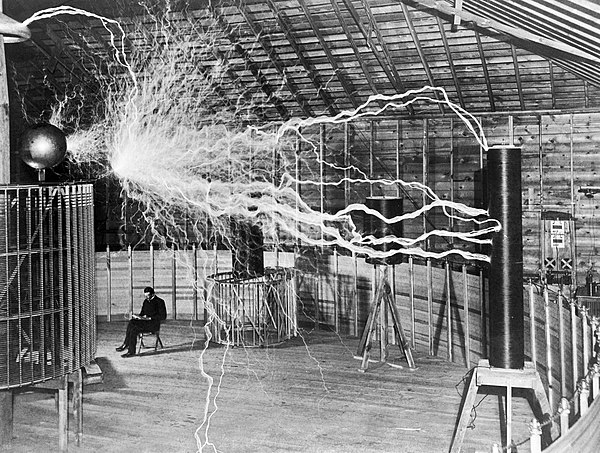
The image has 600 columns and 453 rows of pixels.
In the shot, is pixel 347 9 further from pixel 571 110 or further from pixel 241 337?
pixel 241 337

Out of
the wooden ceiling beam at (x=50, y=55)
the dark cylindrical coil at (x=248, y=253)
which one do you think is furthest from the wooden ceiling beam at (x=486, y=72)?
the wooden ceiling beam at (x=50, y=55)

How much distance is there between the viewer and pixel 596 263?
11.0 m

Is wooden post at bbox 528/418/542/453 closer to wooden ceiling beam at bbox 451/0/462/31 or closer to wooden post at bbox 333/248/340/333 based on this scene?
wooden ceiling beam at bbox 451/0/462/31

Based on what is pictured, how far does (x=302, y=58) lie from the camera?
10.5 metres

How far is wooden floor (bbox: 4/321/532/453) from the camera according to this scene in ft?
18.1

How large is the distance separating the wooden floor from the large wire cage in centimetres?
104

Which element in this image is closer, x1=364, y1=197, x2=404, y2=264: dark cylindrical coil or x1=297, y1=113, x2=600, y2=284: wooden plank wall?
x1=364, y1=197, x2=404, y2=264: dark cylindrical coil

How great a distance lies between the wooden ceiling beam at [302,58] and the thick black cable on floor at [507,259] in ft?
17.8

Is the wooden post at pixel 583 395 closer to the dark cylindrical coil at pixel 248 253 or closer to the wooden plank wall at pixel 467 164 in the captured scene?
the dark cylindrical coil at pixel 248 253

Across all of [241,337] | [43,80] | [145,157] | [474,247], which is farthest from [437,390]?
[43,80]

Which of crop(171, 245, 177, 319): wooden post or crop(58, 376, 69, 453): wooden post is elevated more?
crop(171, 245, 177, 319): wooden post

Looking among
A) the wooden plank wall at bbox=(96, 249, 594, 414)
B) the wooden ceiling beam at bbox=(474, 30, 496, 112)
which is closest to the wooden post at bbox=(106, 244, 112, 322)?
the wooden plank wall at bbox=(96, 249, 594, 414)

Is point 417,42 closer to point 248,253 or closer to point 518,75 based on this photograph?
point 518,75

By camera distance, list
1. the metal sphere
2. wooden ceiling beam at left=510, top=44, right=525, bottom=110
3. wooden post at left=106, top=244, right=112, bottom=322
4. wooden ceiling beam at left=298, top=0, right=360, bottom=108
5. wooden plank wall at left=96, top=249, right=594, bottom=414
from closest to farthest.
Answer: the metal sphere
wooden plank wall at left=96, top=249, right=594, bottom=414
wooden ceiling beam at left=510, top=44, right=525, bottom=110
wooden ceiling beam at left=298, top=0, right=360, bottom=108
wooden post at left=106, top=244, right=112, bottom=322
